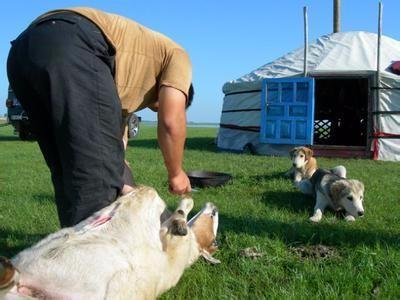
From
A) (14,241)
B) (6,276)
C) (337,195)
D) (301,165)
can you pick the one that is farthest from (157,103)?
(301,165)

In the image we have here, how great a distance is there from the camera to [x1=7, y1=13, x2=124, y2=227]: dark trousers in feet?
6.22

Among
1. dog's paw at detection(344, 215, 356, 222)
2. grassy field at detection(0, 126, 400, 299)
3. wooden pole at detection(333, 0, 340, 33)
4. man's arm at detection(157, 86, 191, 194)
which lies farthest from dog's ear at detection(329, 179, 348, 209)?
wooden pole at detection(333, 0, 340, 33)

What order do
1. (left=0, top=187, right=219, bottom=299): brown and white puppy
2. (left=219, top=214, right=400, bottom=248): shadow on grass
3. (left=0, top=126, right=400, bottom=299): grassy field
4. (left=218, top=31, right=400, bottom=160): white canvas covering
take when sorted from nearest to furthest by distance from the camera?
1. (left=0, top=187, right=219, bottom=299): brown and white puppy
2. (left=0, top=126, right=400, bottom=299): grassy field
3. (left=219, top=214, right=400, bottom=248): shadow on grass
4. (left=218, top=31, right=400, bottom=160): white canvas covering

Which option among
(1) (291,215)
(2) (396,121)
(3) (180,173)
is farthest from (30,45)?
(2) (396,121)

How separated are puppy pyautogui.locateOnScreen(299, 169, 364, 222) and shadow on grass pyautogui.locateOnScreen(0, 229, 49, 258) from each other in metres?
2.31

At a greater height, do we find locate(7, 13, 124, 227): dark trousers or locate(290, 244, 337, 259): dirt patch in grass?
locate(7, 13, 124, 227): dark trousers

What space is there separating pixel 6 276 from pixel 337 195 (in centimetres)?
421

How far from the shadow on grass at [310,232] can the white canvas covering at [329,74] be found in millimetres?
7305

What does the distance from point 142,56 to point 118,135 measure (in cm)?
36

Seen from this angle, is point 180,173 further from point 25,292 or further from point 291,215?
point 291,215

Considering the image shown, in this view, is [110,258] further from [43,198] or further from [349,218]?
[43,198]

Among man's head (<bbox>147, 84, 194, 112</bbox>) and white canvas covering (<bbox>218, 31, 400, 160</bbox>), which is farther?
white canvas covering (<bbox>218, 31, 400, 160</bbox>)

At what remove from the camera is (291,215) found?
4586mm

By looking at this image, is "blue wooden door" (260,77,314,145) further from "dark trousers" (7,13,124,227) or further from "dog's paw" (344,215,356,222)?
"dark trousers" (7,13,124,227)
